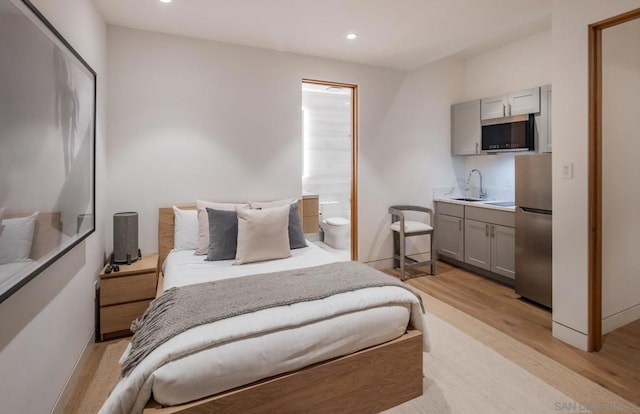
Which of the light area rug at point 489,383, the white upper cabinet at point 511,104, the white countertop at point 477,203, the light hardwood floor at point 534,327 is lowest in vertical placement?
the light area rug at point 489,383

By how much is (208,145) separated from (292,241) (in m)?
1.33

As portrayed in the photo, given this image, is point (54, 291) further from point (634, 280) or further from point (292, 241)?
point (634, 280)

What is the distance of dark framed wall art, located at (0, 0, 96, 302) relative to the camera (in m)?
1.20

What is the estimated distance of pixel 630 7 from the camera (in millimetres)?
2117

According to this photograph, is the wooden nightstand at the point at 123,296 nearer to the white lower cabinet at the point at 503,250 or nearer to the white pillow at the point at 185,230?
the white pillow at the point at 185,230

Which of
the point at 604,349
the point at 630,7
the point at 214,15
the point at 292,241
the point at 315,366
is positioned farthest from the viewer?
the point at 292,241

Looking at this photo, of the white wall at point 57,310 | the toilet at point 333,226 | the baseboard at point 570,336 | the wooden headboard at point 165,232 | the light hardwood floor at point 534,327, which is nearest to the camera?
the white wall at point 57,310

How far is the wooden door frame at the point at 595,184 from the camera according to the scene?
233 centimetres

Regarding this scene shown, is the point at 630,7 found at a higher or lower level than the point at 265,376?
higher

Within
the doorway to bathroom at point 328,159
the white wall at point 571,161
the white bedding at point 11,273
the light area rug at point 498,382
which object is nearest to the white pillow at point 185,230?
the white bedding at point 11,273

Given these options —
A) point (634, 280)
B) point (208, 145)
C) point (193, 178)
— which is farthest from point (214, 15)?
point (634, 280)

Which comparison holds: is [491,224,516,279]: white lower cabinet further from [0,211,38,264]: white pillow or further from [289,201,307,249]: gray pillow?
[0,211,38,264]: white pillow

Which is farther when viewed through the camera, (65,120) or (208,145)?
(208,145)

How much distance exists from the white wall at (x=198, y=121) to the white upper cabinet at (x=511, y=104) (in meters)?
1.80
